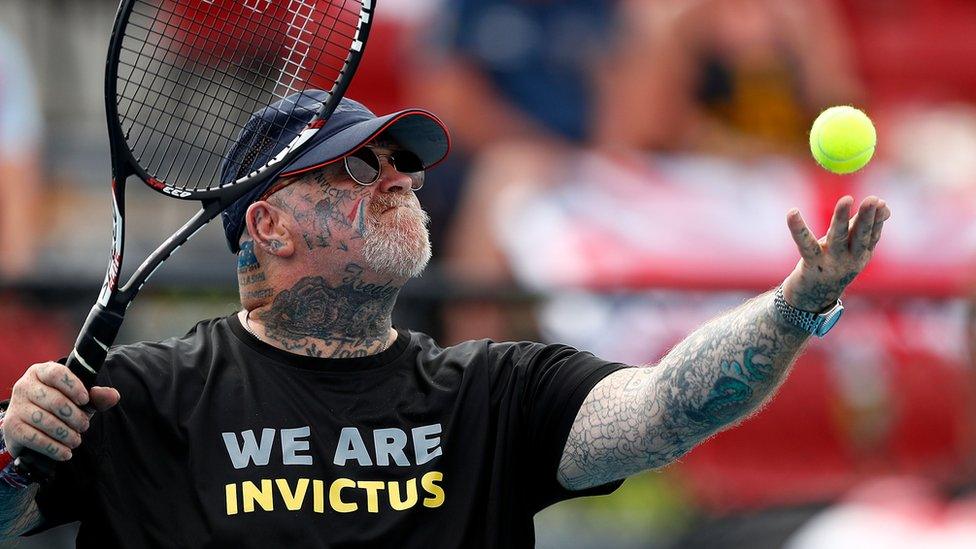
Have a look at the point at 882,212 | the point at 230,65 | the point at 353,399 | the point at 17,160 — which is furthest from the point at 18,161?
the point at 882,212

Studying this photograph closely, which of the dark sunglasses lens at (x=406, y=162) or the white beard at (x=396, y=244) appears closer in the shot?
the white beard at (x=396, y=244)

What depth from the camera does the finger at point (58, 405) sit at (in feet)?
9.78

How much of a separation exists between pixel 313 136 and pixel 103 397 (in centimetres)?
88

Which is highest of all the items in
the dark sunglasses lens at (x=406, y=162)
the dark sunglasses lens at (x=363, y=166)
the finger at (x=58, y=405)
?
the dark sunglasses lens at (x=406, y=162)

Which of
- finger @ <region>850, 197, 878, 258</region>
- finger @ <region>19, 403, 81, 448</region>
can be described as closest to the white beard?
finger @ <region>19, 403, 81, 448</region>

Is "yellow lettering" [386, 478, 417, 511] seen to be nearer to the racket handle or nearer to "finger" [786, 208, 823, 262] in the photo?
the racket handle

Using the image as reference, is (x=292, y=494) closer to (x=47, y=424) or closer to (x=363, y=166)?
(x=47, y=424)

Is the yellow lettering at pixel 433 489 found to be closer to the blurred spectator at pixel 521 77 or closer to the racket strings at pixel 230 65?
the racket strings at pixel 230 65

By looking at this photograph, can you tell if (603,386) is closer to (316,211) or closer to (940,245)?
(316,211)

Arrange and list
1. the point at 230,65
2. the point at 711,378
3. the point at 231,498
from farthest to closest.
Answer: the point at 230,65, the point at 231,498, the point at 711,378

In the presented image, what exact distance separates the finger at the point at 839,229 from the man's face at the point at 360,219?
1089mm

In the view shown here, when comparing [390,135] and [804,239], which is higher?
[804,239]

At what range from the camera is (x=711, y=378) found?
3.16 metres

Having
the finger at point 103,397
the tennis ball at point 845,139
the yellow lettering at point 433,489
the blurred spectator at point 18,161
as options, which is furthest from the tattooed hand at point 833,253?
the blurred spectator at point 18,161
